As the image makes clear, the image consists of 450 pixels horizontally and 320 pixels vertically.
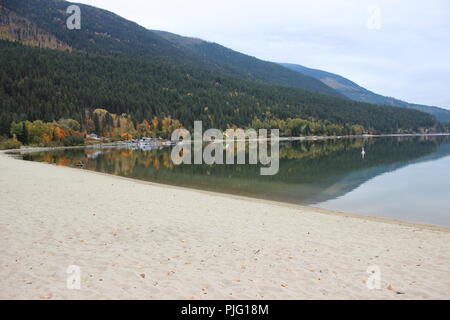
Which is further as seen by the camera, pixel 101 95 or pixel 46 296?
pixel 101 95

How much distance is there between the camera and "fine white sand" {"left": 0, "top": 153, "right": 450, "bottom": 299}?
649 centimetres

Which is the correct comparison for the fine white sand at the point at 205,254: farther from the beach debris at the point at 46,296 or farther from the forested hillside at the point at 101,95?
the forested hillside at the point at 101,95

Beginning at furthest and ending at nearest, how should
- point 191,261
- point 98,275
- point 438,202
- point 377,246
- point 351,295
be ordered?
1. point 438,202
2. point 377,246
3. point 191,261
4. point 98,275
5. point 351,295

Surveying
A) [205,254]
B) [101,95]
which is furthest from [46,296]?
[101,95]

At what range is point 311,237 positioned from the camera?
10.5m

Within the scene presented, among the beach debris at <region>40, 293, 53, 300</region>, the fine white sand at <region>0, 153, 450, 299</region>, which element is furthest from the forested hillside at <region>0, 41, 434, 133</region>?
the beach debris at <region>40, 293, 53, 300</region>

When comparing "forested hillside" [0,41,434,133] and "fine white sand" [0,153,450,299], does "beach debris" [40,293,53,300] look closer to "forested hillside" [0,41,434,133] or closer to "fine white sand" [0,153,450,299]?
"fine white sand" [0,153,450,299]

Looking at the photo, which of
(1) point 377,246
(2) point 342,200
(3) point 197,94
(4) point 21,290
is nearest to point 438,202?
(2) point 342,200

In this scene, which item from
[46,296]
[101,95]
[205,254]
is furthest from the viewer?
[101,95]

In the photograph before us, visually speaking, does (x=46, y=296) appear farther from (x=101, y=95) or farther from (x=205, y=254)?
(x=101, y=95)

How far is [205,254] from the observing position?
8531 millimetres

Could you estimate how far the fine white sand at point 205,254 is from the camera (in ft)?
21.3
